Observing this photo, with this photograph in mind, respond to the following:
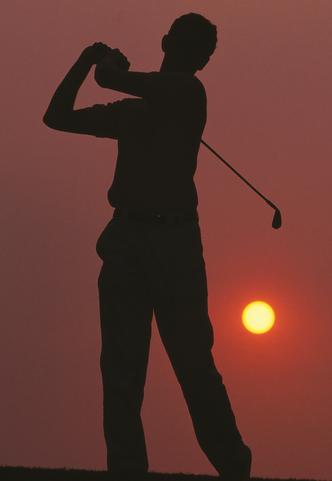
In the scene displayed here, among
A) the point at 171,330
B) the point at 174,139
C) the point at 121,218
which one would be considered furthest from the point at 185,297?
the point at 174,139

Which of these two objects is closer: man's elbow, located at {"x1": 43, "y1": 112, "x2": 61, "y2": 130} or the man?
the man

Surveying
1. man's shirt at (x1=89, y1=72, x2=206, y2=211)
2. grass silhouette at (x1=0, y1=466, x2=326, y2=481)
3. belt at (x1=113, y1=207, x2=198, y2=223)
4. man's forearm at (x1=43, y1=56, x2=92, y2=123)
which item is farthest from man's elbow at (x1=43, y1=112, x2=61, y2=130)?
grass silhouette at (x1=0, y1=466, x2=326, y2=481)

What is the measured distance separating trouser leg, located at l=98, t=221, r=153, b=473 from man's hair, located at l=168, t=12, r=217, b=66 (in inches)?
28.2

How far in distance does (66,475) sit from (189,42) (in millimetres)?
1637

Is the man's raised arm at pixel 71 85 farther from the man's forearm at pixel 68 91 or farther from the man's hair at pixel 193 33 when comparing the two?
the man's hair at pixel 193 33

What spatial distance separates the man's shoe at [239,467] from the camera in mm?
2977

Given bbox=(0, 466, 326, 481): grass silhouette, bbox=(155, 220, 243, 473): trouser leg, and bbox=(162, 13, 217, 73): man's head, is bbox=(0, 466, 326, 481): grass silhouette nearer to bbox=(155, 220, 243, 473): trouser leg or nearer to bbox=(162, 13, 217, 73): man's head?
bbox=(155, 220, 243, 473): trouser leg

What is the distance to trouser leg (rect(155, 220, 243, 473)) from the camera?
2963 millimetres

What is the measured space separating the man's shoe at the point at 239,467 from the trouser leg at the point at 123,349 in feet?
0.92

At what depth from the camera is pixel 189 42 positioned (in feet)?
10.1

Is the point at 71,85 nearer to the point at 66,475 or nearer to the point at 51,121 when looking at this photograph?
the point at 51,121

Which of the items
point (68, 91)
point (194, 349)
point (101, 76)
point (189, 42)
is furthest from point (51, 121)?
point (194, 349)

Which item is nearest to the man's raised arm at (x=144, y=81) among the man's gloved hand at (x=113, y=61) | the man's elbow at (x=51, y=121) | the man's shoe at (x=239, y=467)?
the man's gloved hand at (x=113, y=61)

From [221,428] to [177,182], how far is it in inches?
33.3
